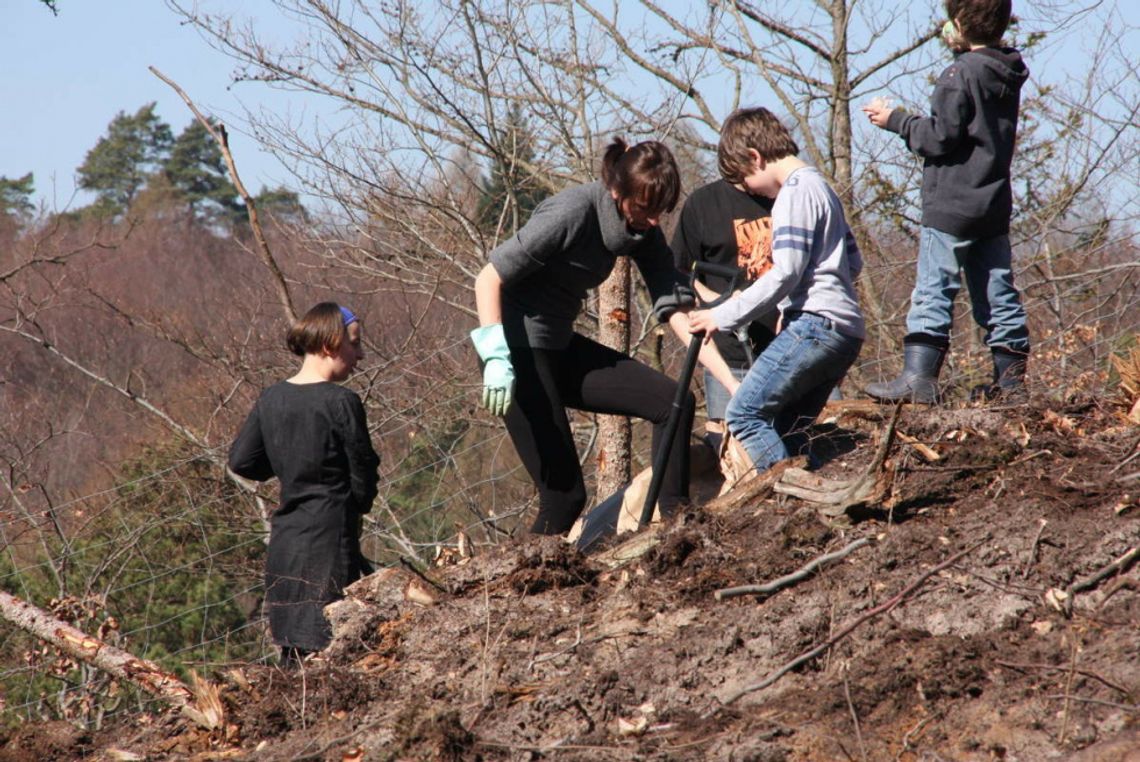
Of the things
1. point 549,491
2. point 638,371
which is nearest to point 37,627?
point 549,491

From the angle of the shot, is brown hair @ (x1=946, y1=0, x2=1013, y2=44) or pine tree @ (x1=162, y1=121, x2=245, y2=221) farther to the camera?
pine tree @ (x1=162, y1=121, x2=245, y2=221)

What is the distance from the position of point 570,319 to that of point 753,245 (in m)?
0.78

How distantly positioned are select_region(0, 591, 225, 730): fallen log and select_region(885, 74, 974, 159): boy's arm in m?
2.98

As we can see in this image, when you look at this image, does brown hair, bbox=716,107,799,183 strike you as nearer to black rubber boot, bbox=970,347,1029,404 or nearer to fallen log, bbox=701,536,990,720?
black rubber boot, bbox=970,347,1029,404

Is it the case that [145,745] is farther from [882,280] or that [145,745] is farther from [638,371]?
[882,280]

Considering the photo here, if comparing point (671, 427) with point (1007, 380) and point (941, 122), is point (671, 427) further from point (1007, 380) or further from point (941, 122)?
point (941, 122)

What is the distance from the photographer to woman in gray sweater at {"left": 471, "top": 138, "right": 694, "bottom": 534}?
363 cm

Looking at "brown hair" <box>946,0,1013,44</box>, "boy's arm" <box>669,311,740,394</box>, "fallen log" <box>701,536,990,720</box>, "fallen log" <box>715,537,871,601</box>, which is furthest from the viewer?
"brown hair" <box>946,0,1013,44</box>

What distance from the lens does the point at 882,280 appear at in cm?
952

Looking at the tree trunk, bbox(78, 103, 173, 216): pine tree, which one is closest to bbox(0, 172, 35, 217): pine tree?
bbox(78, 103, 173, 216): pine tree

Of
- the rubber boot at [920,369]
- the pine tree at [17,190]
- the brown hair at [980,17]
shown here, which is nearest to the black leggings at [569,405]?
the rubber boot at [920,369]

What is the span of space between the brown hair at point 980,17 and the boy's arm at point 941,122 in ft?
0.46

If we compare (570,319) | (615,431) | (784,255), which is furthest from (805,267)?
(615,431)

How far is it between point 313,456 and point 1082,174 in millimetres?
7344
